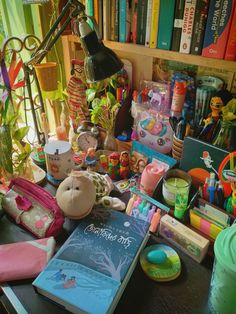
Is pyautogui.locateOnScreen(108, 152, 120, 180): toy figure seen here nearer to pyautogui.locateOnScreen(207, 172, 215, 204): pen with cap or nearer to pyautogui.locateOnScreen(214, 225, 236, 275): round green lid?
pyautogui.locateOnScreen(207, 172, 215, 204): pen with cap

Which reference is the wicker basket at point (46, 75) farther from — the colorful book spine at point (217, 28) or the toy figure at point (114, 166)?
the colorful book spine at point (217, 28)

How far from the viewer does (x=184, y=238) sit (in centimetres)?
69

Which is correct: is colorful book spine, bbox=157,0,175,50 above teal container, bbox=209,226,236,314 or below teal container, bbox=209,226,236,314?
above

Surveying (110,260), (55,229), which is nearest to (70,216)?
(55,229)

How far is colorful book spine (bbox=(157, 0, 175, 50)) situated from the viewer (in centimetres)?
81

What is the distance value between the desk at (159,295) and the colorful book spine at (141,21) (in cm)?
70

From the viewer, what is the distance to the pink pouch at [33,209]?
0.73m

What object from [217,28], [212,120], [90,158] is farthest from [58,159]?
[217,28]

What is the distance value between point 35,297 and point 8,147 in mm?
450

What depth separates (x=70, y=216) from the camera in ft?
2.47

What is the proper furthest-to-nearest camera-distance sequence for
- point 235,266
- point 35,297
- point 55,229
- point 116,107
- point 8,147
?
point 116,107 → point 8,147 → point 55,229 → point 35,297 → point 235,266

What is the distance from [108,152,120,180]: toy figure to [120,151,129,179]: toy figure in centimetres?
1

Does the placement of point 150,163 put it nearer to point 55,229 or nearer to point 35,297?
point 55,229

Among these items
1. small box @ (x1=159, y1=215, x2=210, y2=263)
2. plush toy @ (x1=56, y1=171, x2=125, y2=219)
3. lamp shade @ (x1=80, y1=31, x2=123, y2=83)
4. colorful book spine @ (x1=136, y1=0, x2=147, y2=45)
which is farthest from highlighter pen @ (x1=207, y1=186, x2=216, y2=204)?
colorful book spine @ (x1=136, y1=0, x2=147, y2=45)
